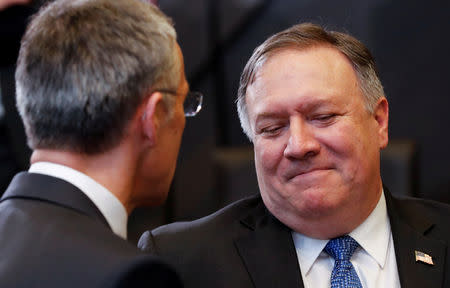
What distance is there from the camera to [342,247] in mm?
1893

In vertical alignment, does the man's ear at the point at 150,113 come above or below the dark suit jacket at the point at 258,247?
above

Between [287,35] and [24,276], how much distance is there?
112 centimetres

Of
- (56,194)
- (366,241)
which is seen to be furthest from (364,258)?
(56,194)

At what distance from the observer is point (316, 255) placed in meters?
1.90

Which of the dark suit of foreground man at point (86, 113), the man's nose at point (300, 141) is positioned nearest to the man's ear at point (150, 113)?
the dark suit of foreground man at point (86, 113)

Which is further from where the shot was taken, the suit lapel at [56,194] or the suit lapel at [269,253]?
the suit lapel at [269,253]

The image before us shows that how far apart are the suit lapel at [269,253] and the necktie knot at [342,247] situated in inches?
4.2

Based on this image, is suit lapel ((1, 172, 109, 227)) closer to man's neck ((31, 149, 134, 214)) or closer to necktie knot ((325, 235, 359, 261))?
man's neck ((31, 149, 134, 214))

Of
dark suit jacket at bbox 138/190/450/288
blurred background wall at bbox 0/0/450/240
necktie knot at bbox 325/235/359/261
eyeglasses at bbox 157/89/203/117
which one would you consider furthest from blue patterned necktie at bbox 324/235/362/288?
blurred background wall at bbox 0/0/450/240

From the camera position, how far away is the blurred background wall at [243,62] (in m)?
3.09

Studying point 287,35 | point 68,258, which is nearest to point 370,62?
point 287,35

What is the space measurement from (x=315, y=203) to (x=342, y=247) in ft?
0.52

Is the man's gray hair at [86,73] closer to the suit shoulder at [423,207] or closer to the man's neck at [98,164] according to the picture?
the man's neck at [98,164]

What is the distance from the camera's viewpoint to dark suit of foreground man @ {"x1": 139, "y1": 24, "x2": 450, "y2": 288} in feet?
6.11
